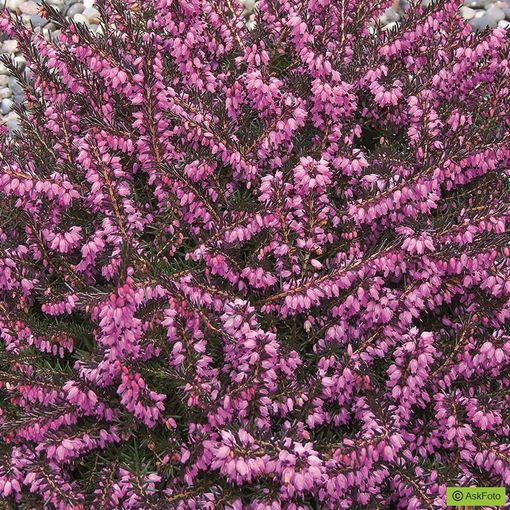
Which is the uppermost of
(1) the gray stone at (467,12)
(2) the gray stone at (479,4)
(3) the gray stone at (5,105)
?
(2) the gray stone at (479,4)

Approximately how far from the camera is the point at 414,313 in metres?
3.12

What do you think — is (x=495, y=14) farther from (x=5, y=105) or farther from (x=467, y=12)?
(x=5, y=105)

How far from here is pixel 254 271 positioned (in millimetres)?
3162

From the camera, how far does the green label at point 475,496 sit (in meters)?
2.91

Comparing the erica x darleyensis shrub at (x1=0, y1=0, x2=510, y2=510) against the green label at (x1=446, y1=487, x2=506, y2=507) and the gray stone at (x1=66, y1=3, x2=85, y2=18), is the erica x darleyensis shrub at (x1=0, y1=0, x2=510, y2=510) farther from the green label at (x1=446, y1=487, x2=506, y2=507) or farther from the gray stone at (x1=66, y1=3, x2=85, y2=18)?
the gray stone at (x1=66, y1=3, x2=85, y2=18)

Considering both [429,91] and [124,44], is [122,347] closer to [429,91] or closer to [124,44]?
[124,44]

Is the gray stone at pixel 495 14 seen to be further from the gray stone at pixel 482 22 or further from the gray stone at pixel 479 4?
the gray stone at pixel 479 4

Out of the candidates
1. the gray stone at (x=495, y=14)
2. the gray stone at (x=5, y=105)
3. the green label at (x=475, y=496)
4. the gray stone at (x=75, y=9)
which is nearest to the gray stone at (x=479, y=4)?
the gray stone at (x=495, y=14)

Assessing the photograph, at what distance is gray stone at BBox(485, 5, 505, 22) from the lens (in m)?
6.19

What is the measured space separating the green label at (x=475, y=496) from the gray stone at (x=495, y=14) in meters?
4.64

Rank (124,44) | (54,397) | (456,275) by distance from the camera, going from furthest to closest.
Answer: (124,44) < (456,275) < (54,397)

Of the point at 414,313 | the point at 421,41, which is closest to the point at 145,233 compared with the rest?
the point at 414,313

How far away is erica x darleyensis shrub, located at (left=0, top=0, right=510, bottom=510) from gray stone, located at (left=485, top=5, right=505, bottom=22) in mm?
2831

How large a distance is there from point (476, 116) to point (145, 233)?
1.83 meters
